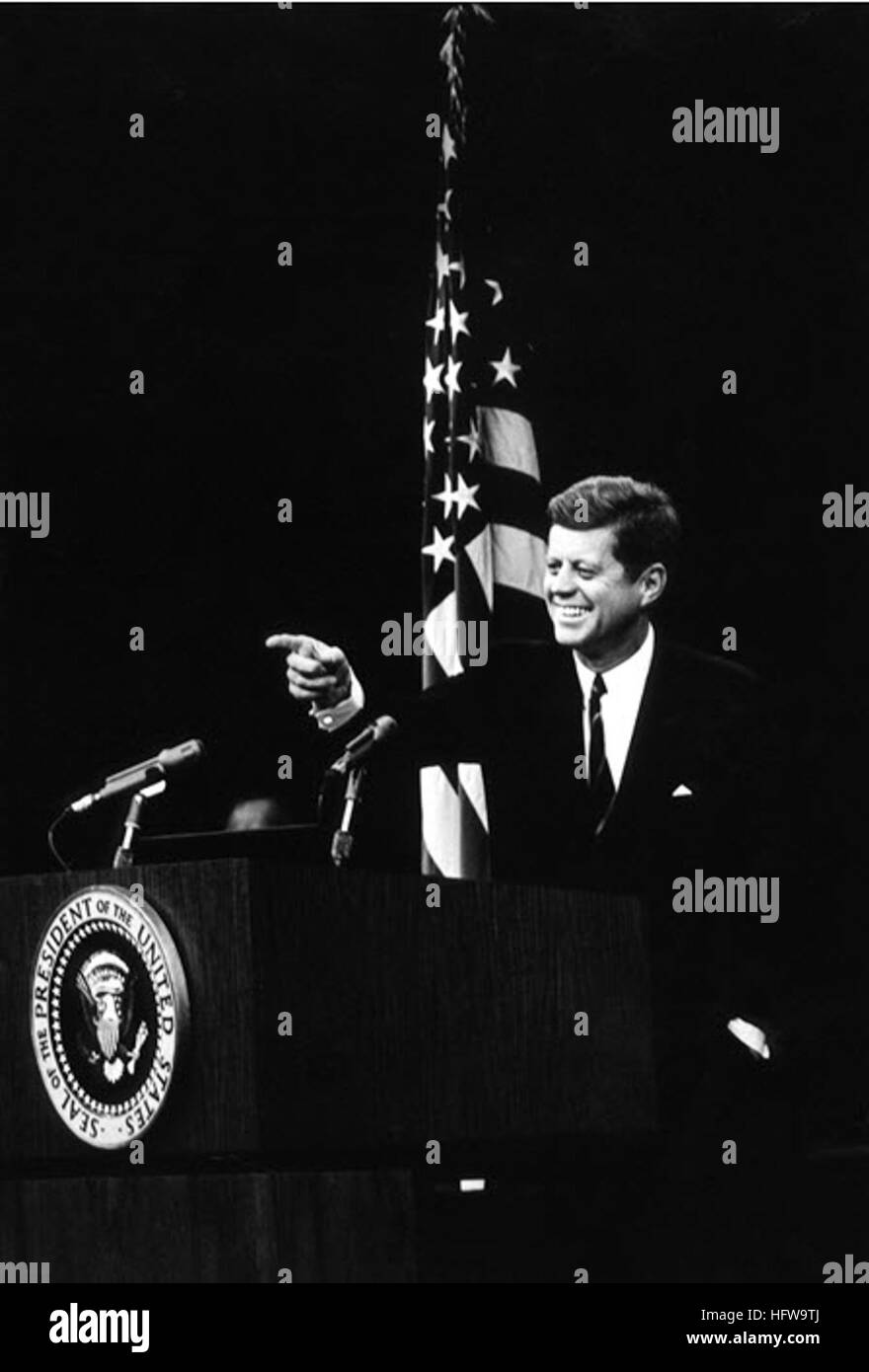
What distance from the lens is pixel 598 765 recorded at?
4.20 meters

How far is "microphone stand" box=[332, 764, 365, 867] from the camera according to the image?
129 inches

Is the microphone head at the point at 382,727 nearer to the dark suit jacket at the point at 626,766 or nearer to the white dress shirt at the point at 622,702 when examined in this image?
the dark suit jacket at the point at 626,766

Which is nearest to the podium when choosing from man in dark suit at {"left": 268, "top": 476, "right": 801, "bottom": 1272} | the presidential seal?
the presidential seal

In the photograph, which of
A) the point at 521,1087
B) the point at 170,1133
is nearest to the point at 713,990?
the point at 521,1087

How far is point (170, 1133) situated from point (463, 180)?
2.35 meters

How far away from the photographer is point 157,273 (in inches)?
186

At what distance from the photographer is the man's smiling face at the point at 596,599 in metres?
4.20

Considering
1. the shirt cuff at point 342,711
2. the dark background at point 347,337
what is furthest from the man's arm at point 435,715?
the dark background at point 347,337

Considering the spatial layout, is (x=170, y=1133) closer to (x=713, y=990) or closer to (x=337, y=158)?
(x=713, y=990)

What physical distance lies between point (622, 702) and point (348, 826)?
1.03 metres

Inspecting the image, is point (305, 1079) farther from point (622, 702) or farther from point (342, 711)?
point (622, 702)

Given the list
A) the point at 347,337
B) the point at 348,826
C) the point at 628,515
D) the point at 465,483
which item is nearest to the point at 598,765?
the point at 628,515

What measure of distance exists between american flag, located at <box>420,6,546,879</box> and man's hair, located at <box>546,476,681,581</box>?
0.35 ft

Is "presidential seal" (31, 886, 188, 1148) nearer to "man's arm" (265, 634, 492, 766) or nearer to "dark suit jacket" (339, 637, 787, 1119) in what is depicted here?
"man's arm" (265, 634, 492, 766)
